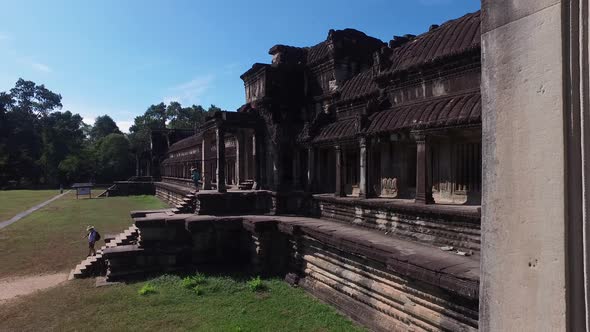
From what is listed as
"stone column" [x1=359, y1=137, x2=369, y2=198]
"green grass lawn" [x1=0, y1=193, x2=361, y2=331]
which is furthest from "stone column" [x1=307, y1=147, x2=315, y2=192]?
"green grass lawn" [x1=0, y1=193, x2=361, y2=331]

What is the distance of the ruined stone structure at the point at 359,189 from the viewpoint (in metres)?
7.18

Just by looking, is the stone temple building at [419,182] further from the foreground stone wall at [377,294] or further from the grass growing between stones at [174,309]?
the grass growing between stones at [174,309]

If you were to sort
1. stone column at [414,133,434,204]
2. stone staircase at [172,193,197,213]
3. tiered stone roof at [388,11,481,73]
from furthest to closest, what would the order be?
stone staircase at [172,193,197,213]
tiered stone roof at [388,11,481,73]
stone column at [414,133,434,204]

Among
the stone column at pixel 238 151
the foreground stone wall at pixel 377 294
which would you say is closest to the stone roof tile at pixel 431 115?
the foreground stone wall at pixel 377 294

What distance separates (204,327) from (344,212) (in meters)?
5.14

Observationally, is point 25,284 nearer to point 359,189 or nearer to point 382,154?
point 359,189

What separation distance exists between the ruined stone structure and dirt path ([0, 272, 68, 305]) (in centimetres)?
157

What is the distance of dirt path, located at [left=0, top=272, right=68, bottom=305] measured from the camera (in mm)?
9912

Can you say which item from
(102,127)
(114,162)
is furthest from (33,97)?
(114,162)

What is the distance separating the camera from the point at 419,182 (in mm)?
8836

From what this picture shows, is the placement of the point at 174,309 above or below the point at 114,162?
below

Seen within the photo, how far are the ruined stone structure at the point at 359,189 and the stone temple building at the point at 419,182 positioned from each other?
0.15ft

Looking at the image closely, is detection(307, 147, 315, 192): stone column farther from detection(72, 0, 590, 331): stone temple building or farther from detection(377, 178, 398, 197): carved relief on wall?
detection(377, 178, 398, 197): carved relief on wall

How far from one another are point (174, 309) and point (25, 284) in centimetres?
516
